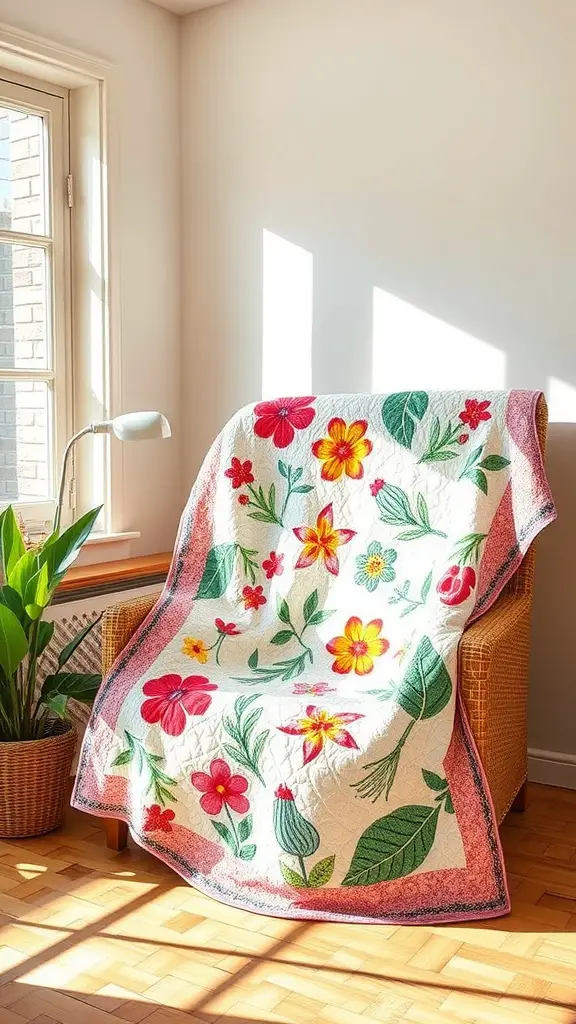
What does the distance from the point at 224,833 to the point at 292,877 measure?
0.58 feet

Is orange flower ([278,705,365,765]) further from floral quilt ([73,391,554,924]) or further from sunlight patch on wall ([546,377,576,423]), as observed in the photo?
sunlight patch on wall ([546,377,576,423])

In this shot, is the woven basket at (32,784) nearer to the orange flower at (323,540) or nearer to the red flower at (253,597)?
the red flower at (253,597)

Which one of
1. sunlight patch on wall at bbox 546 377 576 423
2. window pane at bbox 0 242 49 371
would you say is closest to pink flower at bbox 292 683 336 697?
sunlight patch on wall at bbox 546 377 576 423

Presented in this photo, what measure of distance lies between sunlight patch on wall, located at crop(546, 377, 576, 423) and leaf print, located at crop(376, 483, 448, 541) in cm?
52

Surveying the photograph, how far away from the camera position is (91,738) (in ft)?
7.58

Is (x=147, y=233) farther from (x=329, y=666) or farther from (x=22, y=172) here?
(x=329, y=666)

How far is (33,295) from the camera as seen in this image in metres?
3.06

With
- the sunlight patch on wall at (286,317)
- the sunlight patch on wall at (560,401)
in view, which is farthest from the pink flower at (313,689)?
the sunlight patch on wall at (286,317)

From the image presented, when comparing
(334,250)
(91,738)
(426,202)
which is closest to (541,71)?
(426,202)

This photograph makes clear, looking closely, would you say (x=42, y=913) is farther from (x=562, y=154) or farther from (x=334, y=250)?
(x=562, y=154)

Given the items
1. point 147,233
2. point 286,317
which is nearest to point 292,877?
point 286,317

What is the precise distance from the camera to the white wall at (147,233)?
10.2 ft

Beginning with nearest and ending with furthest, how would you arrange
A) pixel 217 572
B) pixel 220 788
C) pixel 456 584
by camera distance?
pixel 220 788 → pixel 456 584 → pixel 217 572

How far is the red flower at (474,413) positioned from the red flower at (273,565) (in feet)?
1.87
